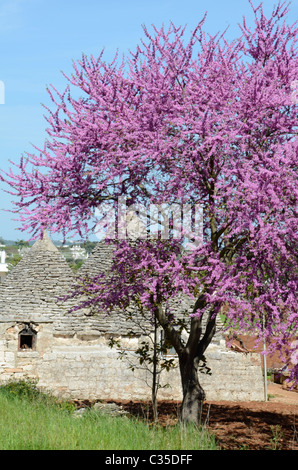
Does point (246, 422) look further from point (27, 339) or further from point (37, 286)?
point (37, 286)

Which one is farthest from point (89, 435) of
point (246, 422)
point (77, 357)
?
point (77, 357)

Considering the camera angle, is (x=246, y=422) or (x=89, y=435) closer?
(x=89, y=435)

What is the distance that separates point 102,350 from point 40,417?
29.2ft

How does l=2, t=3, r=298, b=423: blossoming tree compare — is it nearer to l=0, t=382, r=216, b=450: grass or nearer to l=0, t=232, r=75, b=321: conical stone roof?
l=0, t=382, r=216, b=450: grass

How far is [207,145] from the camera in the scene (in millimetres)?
11031

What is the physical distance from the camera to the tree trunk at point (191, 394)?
13.3 meters

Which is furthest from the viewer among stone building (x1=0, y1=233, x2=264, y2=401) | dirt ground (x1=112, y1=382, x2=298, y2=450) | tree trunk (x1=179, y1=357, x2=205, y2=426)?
stone building (x1=0, y1=233, x2=264, y2=401)

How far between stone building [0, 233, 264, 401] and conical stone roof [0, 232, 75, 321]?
0.04 m

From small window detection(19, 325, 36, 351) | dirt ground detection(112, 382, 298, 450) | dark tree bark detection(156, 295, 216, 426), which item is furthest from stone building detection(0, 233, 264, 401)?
dark tree bark detection(156, 295, 216, 426)

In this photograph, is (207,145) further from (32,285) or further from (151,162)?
(32,285)

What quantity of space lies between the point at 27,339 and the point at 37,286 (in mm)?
1955

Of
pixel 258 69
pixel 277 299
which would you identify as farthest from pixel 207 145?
pixel 277 299

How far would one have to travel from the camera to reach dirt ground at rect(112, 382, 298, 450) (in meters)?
11.9

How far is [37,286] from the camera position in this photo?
22.0 m
